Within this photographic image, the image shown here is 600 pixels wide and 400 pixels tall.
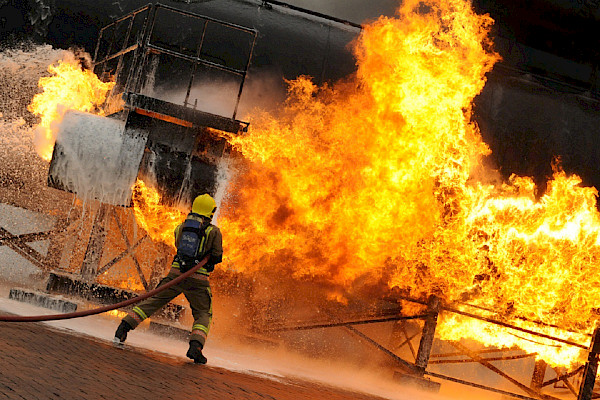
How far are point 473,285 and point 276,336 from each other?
366 cm

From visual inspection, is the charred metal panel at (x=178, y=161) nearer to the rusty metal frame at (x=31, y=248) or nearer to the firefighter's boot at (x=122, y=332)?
the rusty metal frame at (x=31, y=248)

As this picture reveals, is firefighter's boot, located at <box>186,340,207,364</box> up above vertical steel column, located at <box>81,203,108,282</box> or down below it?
below

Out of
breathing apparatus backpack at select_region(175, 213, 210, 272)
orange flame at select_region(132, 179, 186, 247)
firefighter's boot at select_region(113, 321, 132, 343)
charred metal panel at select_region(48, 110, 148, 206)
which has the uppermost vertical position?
charred metal panel at select_region(48, 110, 148, 206)

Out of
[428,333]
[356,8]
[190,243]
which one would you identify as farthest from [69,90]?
[428,333]

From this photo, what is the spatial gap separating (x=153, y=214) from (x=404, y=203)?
4.14 metres

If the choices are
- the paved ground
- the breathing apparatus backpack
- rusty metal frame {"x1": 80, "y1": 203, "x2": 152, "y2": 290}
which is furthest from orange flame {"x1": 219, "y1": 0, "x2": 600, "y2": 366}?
the paved ground

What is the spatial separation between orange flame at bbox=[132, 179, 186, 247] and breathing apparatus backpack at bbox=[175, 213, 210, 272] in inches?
99.8

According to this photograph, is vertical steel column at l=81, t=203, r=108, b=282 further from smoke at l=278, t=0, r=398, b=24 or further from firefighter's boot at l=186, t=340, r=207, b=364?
smoke at l=278, t=0, r=398, b=24

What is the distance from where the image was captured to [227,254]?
1099cm

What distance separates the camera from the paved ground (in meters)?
4.87

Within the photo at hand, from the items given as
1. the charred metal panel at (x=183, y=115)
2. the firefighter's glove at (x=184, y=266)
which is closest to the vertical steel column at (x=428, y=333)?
the charred metal panel at (x=183, y=115)

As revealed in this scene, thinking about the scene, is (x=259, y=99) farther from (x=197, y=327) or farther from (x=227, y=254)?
(x=197, y=327)

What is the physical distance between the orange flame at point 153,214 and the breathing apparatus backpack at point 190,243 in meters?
2.54

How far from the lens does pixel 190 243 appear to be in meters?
7.71
